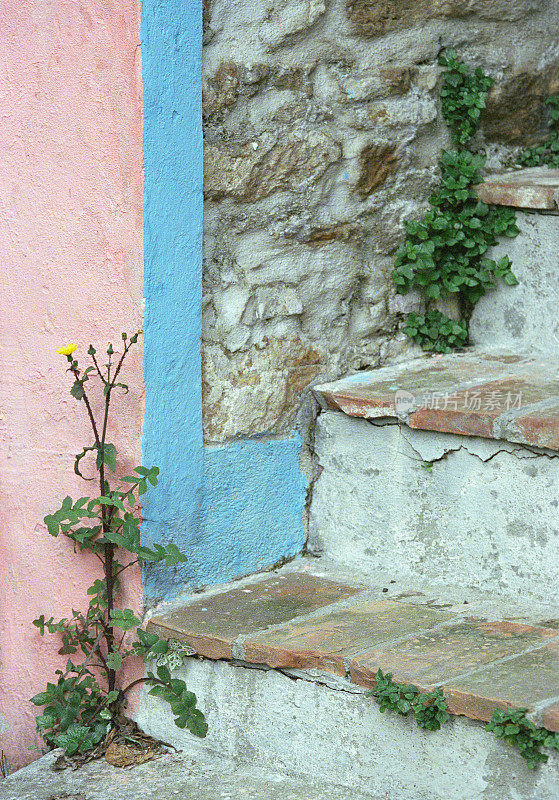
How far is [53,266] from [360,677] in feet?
3.98

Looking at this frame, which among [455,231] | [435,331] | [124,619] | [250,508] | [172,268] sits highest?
[455,231]

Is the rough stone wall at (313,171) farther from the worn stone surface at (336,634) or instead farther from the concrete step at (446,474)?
the worn stone surface at (336,634)

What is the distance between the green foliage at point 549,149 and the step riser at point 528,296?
0.34 metres

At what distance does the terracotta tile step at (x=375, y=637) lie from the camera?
1843 mm

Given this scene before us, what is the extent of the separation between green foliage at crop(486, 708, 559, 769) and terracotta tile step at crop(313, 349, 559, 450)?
24.3 inches

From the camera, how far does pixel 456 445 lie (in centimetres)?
232

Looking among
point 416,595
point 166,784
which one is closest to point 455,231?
point 416,595

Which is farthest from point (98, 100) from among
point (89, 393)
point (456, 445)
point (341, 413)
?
point (456, 445)

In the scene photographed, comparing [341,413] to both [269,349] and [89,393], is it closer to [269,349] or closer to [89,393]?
[269,349]

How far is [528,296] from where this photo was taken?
9.04 ft

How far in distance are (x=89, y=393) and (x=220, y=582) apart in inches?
23.0

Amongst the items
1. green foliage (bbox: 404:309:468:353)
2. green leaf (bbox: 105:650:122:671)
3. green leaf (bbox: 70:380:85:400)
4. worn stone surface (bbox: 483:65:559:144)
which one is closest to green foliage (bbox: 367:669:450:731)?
green leaf (bbox: 105:650:122:671)

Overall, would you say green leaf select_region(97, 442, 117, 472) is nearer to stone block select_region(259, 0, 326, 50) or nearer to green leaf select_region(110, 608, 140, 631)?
green leaf select_region(110, 608, 140, 631)

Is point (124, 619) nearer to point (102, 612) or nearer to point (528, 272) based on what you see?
point (102, 612)
